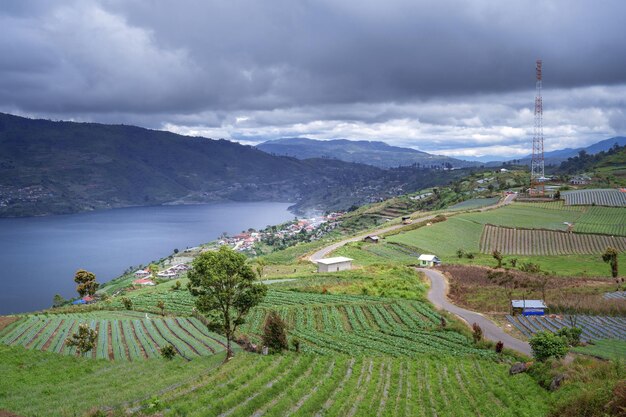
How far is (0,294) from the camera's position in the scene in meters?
126

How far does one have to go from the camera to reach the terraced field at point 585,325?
32.1 metres

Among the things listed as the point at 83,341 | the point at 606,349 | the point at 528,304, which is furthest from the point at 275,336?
the point at 528,304

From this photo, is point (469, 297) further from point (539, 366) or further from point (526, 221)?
point (526, 221)

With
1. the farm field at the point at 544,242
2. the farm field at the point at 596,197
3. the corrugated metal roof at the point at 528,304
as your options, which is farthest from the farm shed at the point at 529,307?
the farm field at the point at 596,197

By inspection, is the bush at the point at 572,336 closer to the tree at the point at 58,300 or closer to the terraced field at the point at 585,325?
the terraced field at the point at 585,325

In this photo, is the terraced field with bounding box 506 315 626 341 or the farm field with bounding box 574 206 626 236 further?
the farm field with bounding box 574 206 626 236

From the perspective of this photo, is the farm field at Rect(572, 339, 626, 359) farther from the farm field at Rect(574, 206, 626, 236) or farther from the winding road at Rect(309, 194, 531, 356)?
the farm field at Rect(574, 206, 626, 236)

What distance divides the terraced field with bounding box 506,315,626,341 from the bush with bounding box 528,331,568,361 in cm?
663

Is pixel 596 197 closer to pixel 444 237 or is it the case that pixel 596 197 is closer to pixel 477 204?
pixel 477 204

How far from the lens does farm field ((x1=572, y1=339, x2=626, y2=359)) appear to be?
84.4 feet

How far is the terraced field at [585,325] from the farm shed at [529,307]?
86cm

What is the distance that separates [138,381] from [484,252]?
226 feet

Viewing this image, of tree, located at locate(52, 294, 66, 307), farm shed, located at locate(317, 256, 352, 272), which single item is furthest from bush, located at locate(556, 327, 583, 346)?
tree, located at locate(52, 294, 66, 307)

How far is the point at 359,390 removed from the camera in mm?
22344
